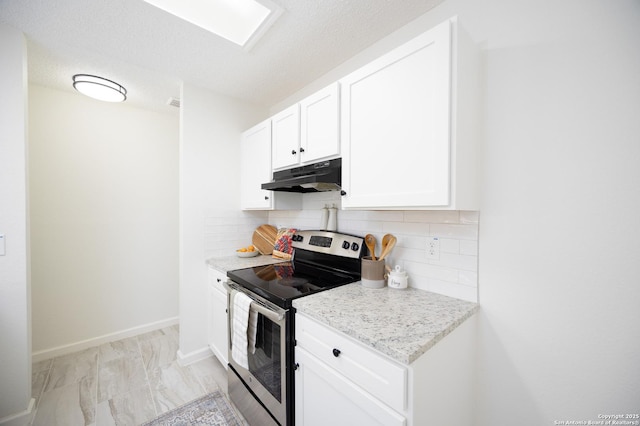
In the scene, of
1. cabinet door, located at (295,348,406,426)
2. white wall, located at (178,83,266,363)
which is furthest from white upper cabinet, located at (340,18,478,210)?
white wall, located at (178,83,266,363)

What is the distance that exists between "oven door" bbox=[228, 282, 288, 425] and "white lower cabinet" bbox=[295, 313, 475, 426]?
10 cm

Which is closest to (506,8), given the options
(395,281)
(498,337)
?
(395,281)

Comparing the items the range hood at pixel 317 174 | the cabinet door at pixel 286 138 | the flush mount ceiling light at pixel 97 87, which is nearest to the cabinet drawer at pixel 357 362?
the range hood at pixel 317 174

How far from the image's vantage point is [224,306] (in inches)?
77.1

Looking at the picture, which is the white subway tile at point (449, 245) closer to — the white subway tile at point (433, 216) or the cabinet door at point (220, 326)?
the white subway tile at point (433, 216)

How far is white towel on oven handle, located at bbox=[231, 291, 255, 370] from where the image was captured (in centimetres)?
151

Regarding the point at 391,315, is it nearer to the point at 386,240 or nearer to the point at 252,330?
the point at 386,240

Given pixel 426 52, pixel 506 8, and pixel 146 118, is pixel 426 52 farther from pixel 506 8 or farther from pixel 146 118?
pixel 146 118

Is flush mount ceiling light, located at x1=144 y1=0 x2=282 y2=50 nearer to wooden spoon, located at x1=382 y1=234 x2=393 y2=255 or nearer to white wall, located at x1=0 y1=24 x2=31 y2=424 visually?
white wall, located at x1=0 y1=24 x2=31 y2=424

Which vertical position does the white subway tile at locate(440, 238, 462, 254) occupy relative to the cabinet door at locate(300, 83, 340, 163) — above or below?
below

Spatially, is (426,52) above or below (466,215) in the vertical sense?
above

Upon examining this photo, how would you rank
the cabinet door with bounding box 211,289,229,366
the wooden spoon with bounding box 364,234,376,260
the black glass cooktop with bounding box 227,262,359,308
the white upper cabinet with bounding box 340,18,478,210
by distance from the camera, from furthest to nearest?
the cabinet door with bounding box 211,289,229,366, the wooden spoon with bounding box 364,234,376,260, the black glass cooktop with bounding box 227,262,359,308, the white upper cabinet with bounding box 340,18,478,210

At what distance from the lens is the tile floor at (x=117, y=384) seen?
1660 mm

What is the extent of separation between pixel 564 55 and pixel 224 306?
2.42 m
